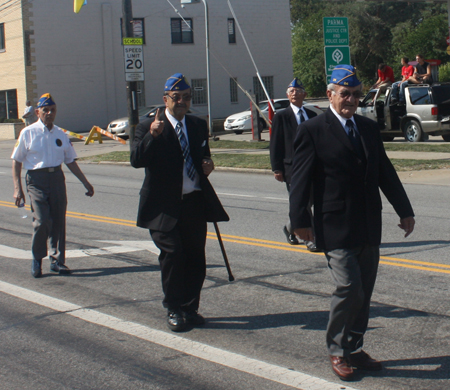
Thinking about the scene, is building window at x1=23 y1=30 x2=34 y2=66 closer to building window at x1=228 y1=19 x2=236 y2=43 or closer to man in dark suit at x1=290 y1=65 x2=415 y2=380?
building window at x1=228 y1=19 x2=236 y2=43

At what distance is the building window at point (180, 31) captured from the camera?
38562 millimetres

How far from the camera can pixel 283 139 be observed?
24.8ft

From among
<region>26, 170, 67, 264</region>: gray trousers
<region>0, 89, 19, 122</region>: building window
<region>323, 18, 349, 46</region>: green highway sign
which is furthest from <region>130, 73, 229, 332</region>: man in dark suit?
<region>0, 89, 19, 122</region>: building window

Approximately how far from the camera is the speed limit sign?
19.4 metres

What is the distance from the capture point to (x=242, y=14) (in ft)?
132

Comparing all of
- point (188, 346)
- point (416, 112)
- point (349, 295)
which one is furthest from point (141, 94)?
point (349, 295)


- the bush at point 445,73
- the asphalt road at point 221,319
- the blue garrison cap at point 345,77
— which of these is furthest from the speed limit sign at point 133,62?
the bush at point 445,73

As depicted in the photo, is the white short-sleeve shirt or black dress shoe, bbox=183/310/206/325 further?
the white short-sleeve shirt

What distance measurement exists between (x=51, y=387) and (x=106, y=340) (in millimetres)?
843

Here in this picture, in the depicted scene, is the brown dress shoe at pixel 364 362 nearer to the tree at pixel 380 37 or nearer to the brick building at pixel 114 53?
the brick building at pixel 114 53

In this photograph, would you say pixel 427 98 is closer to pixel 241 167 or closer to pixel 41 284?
pixel 241 167

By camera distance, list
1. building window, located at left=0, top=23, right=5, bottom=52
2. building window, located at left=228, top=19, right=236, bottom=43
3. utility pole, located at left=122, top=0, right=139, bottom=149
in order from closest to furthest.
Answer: utility pole, located at left=122, top=0, right=139, bottom=149 < building window, located at left=0, top=23, right=5, bottom=52 < building window, located at left=228, top=19, right=236, bottom=43

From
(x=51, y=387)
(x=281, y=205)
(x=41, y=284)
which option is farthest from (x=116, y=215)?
(x=51, y=387)

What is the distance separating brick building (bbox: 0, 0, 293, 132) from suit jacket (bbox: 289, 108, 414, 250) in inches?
1277
